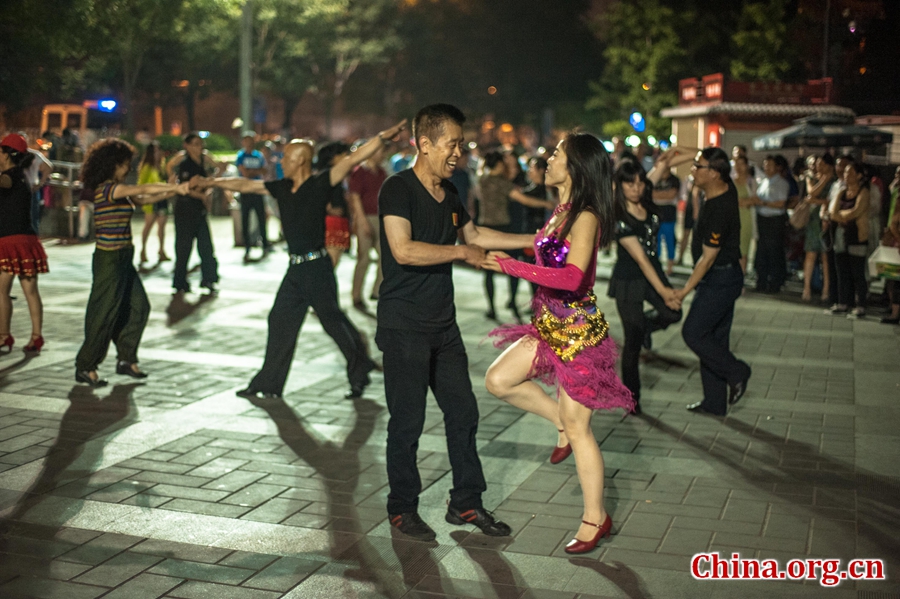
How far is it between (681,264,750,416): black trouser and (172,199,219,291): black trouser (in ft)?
24.7

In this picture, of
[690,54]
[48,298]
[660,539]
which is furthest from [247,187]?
[690,54]

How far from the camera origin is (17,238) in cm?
880

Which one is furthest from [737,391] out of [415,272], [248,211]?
[248,211]

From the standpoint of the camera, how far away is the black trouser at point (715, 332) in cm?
718

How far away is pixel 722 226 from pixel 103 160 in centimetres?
463

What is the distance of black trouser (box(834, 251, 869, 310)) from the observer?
12227 millimetres

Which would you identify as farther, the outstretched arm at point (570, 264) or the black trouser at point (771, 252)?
the black trouser at point (771, 252)

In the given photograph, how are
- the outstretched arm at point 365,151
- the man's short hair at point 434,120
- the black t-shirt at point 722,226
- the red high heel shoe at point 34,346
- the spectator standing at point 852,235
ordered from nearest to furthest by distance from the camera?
the man's short hair at point 434,120
the outstretched arm at point 365,151
the black t-shirt at point 722,226
the red high heel shoe at point 34,346
the spectator standing at point 852,235

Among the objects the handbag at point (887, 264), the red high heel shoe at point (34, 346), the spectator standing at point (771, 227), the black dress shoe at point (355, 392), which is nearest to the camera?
the black dress shoe at point (355, 392)

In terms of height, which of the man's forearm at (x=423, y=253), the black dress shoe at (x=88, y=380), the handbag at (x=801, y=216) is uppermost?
the man's forearm at (x=423, y=253)

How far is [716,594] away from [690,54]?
147 ft

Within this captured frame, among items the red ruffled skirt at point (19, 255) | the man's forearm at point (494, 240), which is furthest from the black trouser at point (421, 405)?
the red ruffled skirt at point (19, 255)

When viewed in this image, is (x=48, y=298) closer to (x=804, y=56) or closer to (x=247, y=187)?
(x=247, y=187)

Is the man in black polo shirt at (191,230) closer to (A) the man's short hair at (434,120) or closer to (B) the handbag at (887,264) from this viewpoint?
(B) the handbag at (887,264)
